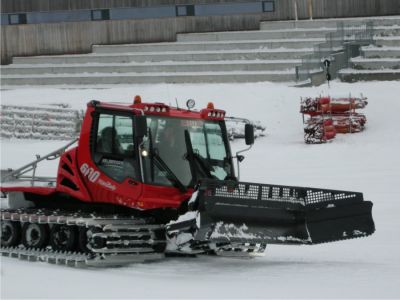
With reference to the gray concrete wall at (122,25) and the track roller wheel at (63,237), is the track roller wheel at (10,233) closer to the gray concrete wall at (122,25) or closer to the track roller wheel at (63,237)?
the track roller wheel at (63,237)

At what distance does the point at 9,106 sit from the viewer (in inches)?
1280

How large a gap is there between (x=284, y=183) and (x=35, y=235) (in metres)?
8.81

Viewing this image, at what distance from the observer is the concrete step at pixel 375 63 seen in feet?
109


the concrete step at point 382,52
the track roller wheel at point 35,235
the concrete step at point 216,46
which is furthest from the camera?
the concrete step at point 216,46

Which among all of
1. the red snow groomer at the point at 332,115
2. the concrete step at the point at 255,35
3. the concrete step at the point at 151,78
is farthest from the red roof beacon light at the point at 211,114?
the concrete step at the point at 255,35

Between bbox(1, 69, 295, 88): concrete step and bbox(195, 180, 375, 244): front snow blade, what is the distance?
791 inches

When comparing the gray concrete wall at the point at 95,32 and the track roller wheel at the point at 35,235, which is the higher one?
the gray concrete wall at the point at 95,32

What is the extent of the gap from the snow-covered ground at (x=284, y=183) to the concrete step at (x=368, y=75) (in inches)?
23.3

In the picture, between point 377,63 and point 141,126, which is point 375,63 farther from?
point 141,126

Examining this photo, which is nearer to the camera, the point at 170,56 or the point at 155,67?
the point at 155,67

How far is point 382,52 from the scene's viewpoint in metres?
34.1

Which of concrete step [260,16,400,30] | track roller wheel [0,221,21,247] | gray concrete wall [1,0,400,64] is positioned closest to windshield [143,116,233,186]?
track roller wheel [0,221,21,247]

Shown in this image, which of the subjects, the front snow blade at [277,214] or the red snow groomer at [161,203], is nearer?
the front snow blade at [277,214]

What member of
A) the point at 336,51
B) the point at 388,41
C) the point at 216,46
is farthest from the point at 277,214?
the point at 216,46
